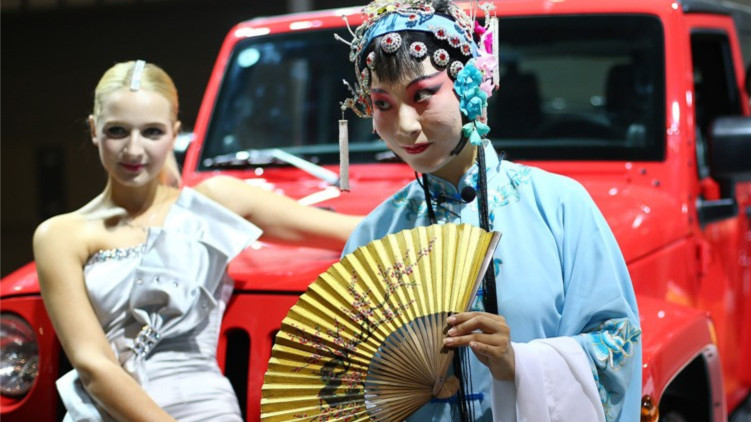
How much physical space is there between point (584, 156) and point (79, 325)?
5.52ft

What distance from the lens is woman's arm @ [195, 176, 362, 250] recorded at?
3.04 m

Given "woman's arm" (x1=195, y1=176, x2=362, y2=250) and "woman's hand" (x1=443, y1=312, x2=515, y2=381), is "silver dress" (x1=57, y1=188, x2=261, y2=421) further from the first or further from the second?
"woman's hand" (x1=443, y1=312, x2=515, y2=381)

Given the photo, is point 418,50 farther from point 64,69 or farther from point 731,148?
point 64,69

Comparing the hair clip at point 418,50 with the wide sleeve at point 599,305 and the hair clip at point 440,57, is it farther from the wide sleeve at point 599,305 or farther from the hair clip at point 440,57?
the wide sleeve at point 599,305

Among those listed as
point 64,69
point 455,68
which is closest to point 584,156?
point 455,68

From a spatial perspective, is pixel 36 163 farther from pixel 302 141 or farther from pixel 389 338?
pixel 389 338

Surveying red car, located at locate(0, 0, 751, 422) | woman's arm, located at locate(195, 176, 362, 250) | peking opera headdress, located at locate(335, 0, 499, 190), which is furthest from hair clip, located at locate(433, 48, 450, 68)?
woman's arm, located at locate(195, 176, 362, 250)

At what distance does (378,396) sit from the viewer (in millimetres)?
2025

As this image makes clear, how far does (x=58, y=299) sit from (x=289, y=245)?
0.65m

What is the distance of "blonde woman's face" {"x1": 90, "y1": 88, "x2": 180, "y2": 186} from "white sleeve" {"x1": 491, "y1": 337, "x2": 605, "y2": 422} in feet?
4.09

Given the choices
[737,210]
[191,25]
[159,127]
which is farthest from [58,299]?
[191,25]

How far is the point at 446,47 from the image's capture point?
2139 mm

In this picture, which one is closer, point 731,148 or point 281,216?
point 281,216

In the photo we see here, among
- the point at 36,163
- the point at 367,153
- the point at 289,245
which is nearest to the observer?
the point at 289,245
